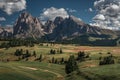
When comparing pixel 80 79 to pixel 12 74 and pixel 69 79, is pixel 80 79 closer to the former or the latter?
pixel 69 79

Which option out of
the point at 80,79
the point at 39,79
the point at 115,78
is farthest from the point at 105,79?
the point at 39,79

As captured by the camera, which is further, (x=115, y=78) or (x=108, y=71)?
(x=108, y=71)

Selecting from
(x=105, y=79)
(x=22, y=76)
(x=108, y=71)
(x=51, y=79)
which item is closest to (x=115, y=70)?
(x=108, y=71)

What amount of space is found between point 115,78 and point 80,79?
43.3 ft

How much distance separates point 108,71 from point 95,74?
4894mm

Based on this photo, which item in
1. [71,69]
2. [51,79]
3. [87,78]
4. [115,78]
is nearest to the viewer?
[115,78]

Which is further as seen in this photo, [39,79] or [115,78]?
[39,79]

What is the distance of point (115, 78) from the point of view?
87.6 meters

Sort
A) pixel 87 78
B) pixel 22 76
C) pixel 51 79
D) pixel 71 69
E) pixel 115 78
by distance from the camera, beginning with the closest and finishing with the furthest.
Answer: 1. pixel 115 78
2. pixel 87 78
3. pixel 22 76
4. pixel 51 79
5. pixel 71 69

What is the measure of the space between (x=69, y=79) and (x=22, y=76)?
17.4 meters

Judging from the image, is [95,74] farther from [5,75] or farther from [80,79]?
[5,75]

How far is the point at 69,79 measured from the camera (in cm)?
9969

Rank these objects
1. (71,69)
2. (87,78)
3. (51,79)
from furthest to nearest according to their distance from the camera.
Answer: (71,69), (51,79), (87,78)

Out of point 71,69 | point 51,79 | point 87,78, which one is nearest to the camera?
point 87,78
